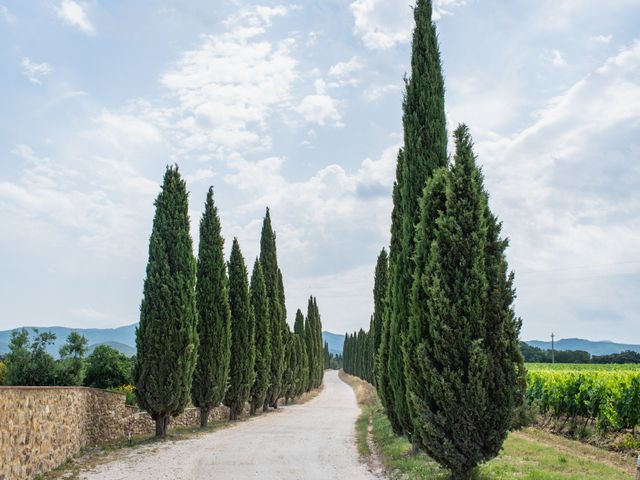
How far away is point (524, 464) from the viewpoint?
11422 millimetres

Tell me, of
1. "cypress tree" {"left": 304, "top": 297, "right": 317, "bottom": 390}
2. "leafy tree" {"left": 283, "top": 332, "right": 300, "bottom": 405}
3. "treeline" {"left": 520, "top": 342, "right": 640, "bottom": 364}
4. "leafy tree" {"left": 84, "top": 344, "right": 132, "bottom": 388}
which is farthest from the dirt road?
"treeline" {"left": 520, "top": 342, "right": 640, "bottom": 364}

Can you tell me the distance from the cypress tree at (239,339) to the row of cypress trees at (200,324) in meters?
0.04

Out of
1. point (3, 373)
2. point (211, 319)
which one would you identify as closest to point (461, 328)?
point (211, 319)

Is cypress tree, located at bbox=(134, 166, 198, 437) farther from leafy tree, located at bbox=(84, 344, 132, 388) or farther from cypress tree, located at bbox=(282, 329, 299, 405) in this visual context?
cypress tree, located at bbox=(282, 329, 299, 405)

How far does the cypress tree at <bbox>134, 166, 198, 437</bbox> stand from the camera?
16828 mm

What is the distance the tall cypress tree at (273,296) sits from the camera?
32.5 m

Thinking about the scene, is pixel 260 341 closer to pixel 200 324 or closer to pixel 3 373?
pixel 200 324

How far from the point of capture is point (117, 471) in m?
11.3

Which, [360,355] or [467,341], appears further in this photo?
[360,355]

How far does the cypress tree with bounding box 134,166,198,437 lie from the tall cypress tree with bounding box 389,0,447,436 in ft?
22.5

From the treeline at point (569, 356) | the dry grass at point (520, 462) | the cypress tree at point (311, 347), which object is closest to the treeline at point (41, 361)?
the dry grass at point (520, 462)

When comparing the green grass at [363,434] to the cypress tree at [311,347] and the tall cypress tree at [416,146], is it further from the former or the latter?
the cypress tree at [311,347]

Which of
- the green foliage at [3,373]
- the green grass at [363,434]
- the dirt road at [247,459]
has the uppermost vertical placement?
the green foliage at [3,373]

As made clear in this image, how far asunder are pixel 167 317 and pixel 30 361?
151 inches
